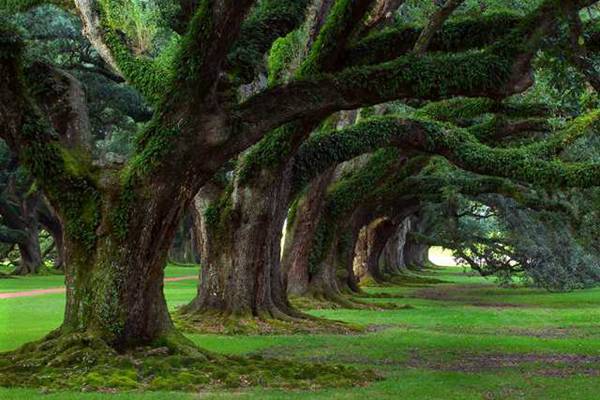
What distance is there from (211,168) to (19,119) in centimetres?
250

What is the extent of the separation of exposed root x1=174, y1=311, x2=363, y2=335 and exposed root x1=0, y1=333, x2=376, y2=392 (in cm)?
Result: 525

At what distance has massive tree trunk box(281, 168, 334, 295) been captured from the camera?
77.5 ft

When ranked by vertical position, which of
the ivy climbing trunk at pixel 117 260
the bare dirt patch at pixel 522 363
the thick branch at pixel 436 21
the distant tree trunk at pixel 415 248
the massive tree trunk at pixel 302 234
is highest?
the distant tree trunk at pixel 415 248

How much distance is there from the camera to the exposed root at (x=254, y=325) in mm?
16859

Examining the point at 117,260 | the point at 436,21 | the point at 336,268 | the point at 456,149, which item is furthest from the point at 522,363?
the point at 336,268

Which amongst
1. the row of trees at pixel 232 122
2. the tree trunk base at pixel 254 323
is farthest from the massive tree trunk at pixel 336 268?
the tree trunk base at pixel 254 323

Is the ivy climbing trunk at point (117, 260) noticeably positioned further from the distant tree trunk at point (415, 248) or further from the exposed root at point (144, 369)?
the distant tree trunk at point (415, 248)

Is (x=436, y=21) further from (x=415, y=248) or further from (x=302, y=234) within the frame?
(x=415, y=248)

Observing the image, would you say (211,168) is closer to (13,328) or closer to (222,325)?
(222,325)

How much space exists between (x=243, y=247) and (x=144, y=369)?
7.32m

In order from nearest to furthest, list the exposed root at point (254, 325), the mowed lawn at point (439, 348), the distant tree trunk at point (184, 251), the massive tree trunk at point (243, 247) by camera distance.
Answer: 1. the mowed lawn at point (439, 348)
2. the exposed root at point (254, 325)
3. the massive tree trunk at point (243, 247)
4. the distant tree trunk at point (184, 251)

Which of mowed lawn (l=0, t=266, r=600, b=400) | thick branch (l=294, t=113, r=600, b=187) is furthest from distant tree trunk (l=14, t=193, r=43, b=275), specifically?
thick branch (l=294, t=113, r=600, b=187)

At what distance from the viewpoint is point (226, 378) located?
10.3 metres

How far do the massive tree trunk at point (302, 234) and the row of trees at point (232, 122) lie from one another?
14.9 feet
